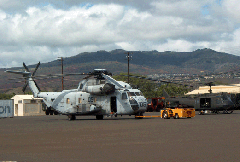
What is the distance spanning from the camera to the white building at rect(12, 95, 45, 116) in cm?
7594

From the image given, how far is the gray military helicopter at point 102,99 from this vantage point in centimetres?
3922

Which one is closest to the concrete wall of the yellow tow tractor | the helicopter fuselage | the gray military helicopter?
the helicopter fuselage

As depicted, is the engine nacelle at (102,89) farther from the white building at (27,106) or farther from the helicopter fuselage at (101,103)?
the white building at (27,106)

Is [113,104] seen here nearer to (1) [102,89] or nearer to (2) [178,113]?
(1) [102,89]

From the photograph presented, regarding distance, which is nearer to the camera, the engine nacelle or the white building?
the engine nacelle

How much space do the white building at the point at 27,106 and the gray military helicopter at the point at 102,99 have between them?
35777 millimetres

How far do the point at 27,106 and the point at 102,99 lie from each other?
132 feet

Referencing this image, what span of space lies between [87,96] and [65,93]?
10.7ft

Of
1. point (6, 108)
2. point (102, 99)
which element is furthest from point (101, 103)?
point (6, 108)

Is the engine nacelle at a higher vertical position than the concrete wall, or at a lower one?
higher

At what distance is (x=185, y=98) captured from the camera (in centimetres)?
5869

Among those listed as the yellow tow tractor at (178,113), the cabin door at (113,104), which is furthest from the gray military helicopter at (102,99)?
the yellow tow tractor at (178,113)

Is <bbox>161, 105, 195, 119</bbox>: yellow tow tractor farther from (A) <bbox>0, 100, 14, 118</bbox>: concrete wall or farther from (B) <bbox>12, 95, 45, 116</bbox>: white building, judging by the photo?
(B) <bbox>12, 95, 45, 116</bbox>: white building

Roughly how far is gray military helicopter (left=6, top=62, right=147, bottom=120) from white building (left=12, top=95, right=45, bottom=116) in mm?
35777
